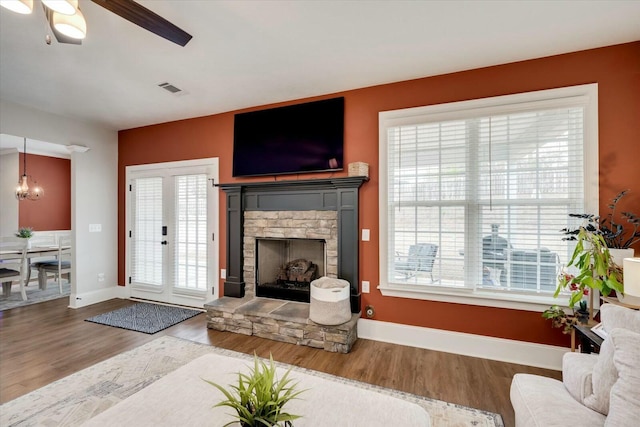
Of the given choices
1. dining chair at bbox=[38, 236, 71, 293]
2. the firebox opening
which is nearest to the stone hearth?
the firebox opening

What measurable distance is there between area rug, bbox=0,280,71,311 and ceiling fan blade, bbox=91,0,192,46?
4.83 metres

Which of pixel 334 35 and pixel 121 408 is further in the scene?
pixel 334 35

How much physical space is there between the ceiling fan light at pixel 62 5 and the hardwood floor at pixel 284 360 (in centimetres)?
269

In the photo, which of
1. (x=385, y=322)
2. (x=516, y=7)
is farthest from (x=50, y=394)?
(x=516, y=7)

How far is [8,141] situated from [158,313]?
14.8ft

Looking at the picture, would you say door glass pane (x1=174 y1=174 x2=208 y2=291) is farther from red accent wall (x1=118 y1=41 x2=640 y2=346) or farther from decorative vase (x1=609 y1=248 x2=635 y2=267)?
decorative vase (x1=609 y1=248 x2=635 y2=267)

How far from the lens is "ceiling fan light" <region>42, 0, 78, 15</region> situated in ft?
3.82

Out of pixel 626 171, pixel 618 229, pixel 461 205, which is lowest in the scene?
pixel 618 229

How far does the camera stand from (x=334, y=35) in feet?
7.61

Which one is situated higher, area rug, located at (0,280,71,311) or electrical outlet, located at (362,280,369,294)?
electrical outlet, located at (362,280,369,294)

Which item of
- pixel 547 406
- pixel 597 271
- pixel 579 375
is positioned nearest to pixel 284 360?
pixel 547 406

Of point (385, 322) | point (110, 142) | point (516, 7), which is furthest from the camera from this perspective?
point (110, 142)

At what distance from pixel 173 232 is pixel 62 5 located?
3.58 m

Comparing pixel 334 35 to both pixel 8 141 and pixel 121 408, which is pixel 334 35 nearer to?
pixel 121 408
